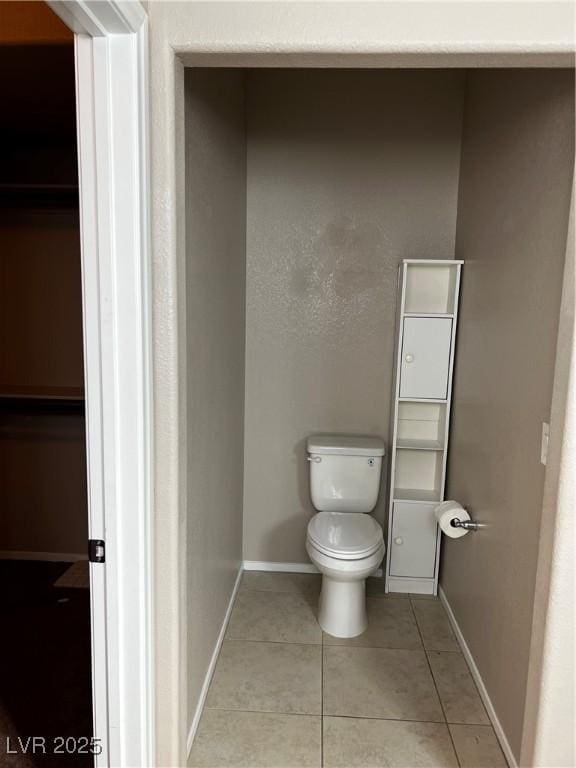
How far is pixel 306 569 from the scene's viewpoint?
127 inches

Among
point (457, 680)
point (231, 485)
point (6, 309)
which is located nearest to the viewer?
point (457, 680)

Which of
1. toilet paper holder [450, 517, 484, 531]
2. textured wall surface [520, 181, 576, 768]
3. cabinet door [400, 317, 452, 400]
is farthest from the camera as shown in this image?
cabinet door [400, 317, 452, 400]

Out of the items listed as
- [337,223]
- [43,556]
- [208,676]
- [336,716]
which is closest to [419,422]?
[337,223]

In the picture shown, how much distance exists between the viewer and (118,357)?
1364 mm

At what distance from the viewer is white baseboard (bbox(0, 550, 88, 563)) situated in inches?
132

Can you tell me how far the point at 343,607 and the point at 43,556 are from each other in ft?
6.11

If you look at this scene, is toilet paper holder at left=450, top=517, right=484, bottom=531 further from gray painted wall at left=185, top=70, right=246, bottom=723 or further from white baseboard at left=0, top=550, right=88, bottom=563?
white baseboard at left=0, top=550, right=88, bottom=563

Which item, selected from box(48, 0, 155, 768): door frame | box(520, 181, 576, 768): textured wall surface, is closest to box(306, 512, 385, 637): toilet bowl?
box(520, 181, 576, 768): textured wall surface

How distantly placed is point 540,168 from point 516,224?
24cm

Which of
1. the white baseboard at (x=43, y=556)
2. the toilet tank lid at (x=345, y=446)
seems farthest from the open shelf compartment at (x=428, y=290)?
the white baseboard at (x=43, y=556)

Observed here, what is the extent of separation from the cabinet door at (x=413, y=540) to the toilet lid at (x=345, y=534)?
230 millimetres

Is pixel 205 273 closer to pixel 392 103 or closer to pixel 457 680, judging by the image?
pixel 392 103

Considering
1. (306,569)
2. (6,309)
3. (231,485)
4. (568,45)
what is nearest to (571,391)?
(568,45)

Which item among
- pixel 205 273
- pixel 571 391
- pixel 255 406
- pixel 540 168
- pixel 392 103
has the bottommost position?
pixel 255 406
